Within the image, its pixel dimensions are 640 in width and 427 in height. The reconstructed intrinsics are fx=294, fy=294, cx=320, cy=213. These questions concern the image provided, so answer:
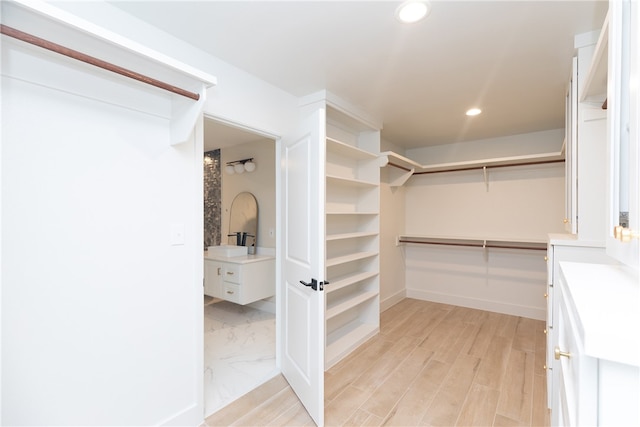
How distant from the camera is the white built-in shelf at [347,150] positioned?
2629mm

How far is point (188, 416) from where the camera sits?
5.80ft

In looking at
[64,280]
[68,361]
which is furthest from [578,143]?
[68,361]

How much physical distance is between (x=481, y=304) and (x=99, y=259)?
4249 mm

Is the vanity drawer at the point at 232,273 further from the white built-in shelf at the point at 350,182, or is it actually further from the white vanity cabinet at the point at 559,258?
the white vanity cabinet at the point at 559,258

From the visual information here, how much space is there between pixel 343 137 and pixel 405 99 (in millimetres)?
777

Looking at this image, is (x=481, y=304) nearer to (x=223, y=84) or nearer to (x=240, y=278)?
(x=240, y=278)

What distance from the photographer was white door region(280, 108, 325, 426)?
5.88 feet

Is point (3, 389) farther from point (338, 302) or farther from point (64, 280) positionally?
point (338, 302)

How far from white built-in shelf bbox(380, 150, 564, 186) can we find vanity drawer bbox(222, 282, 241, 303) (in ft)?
7.36

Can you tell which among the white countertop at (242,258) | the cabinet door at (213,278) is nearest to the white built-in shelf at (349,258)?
the white countertop at (242,258)

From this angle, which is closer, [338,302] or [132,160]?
[132,160]

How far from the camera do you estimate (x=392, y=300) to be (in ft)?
13.7

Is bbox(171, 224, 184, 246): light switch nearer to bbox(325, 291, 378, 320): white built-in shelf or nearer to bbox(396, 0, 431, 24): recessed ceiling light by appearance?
bbox(325, 291, 378, 320): white built-in shelf

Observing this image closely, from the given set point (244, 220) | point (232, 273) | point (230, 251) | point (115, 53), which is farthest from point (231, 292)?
point (115, 53)
